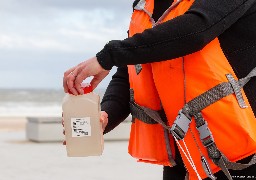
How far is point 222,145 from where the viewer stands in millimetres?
2049

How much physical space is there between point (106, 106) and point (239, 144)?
0.64 metres

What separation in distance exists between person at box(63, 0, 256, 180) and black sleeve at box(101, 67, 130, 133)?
0.28 meters

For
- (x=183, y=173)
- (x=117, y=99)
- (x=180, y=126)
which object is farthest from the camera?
(x=117, y=99)

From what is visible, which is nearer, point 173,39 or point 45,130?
point 173,39

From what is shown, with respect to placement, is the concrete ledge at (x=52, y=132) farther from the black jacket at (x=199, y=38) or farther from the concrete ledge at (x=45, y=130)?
the black jacket at (x=199, y=38)

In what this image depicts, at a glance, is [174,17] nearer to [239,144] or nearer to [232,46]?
[232,46]

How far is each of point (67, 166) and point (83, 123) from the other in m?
5.16

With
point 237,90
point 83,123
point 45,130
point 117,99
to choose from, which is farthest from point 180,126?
point 45,130

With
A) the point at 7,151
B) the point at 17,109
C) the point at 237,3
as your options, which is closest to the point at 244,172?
the point at 237,3

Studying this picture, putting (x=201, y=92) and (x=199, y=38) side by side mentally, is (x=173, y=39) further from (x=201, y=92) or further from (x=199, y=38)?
(x=201, y=92)

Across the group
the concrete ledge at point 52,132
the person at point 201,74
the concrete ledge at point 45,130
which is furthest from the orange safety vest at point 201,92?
the concrete ledge at point 45,130

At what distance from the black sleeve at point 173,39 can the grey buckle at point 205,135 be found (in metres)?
0.24

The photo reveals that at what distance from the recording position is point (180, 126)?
2.09 meters

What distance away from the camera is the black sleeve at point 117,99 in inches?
97.6
